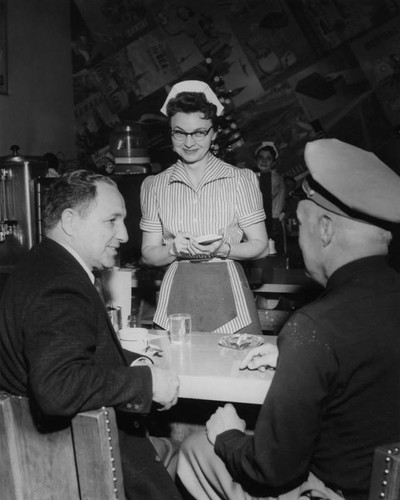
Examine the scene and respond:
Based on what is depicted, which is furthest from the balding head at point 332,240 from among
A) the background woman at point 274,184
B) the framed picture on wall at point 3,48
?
the framed picture on wall at point 3,48

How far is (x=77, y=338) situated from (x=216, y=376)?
0.53m

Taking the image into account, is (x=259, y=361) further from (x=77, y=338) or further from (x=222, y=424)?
(x=77, y=338)

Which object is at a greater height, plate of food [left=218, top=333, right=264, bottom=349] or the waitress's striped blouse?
the waitress's striped blouse

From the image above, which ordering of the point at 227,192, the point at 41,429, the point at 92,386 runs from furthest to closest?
the point at 227,192 < the point at 92,386 < the point at 41,429

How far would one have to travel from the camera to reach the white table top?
70.4 inches

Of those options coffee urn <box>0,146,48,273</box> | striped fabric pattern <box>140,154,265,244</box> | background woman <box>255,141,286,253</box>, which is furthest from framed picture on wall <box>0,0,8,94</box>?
striped fabric pattern <box>140,154,265,244</box>

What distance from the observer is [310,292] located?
3562 mm

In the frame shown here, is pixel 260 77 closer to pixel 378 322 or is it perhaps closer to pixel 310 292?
pixel 310 292

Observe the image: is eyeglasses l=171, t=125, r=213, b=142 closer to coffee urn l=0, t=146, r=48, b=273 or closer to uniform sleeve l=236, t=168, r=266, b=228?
uniform sleeve l=236, t=168, r=266, b=228

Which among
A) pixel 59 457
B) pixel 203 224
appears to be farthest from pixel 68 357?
pixel 203 224

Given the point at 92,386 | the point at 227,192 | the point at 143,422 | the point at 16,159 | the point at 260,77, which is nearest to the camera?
the point at 92,386

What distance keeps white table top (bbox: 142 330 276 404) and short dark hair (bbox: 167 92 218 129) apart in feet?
3.71

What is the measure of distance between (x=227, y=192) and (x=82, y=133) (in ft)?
19.6

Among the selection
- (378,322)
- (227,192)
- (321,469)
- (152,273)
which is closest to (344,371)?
(378,322)
